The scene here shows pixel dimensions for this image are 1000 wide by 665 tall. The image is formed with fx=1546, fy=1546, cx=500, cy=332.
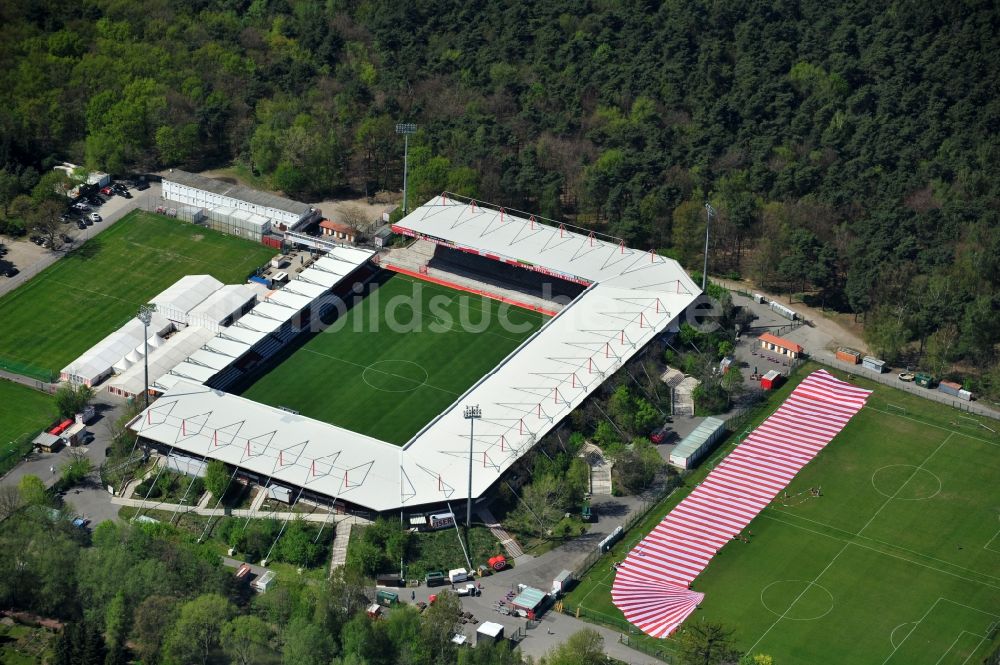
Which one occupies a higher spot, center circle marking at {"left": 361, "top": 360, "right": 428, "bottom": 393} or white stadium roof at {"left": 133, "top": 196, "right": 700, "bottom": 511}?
white stadium roof at {"left": 133, "top": 196, "right": 700, "bottom": 511}

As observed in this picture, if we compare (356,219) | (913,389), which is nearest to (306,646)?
(913,389)

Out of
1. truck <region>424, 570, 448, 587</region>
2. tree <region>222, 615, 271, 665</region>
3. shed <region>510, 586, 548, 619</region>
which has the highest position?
tree <region>222, 615, 271, 665</region>

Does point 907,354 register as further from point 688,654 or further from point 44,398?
point 44,398

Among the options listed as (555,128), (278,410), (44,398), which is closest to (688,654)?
(278,410)

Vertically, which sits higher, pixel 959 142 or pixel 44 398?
pixel 959 142

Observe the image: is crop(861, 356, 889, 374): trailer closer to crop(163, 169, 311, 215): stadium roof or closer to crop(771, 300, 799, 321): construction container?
crop(771, 300, 799, 321): construction container

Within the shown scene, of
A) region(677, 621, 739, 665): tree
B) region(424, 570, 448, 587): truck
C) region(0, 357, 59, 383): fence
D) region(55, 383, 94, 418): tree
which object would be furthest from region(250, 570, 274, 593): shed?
region(0, 357, 59, 383): fence

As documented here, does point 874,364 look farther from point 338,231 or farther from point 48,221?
point 48,221
